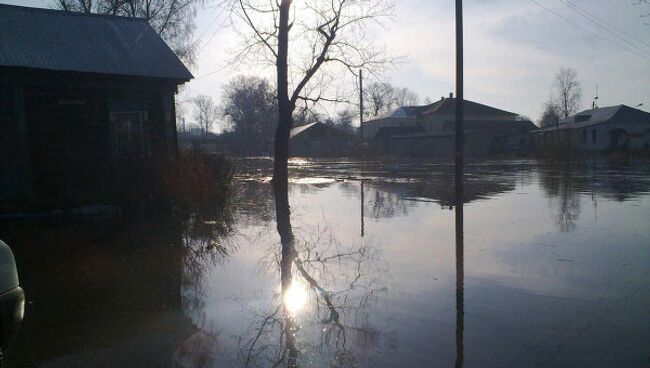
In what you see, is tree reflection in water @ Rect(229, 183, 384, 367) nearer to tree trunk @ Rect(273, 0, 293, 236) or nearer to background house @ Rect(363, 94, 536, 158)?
tree trunk @ Rect(273, 0, 293, 236)

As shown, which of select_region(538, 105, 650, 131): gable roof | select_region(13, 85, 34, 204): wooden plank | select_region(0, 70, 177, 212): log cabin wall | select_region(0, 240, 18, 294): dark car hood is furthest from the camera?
select_region(538, 105, 650, 131): gable roof

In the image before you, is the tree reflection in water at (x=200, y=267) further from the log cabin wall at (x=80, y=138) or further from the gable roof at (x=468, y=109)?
the gable roof at (x=468, y=109)

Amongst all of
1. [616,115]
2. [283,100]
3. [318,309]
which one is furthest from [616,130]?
[318,309]

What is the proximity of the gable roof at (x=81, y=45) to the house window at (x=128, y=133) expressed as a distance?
1.39m

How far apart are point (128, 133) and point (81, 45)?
9.29 feet

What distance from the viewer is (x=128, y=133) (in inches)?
606

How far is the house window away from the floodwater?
12.5ft

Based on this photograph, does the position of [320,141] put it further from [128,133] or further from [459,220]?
[459,220]

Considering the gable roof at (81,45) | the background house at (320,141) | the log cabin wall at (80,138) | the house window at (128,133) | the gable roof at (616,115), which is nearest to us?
the log cabin wall at (80,138)

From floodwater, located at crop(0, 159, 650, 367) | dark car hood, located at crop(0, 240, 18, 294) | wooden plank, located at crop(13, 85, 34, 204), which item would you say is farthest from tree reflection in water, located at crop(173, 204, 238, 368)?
wooden plank, located at crop(13, 85, 34, 204)

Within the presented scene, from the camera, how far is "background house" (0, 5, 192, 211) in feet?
43.9

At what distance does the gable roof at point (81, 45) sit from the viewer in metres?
13.8

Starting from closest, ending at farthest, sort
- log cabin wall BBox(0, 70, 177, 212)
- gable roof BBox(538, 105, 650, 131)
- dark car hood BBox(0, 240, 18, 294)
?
dark car hood BBox(0, 240, 18, 294) → log cabin wall BBox(0, 70, 177, 212) → gable roof BBox(538, 105, 650, 131)

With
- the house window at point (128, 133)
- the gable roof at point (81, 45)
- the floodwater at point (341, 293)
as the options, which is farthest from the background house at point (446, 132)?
the floodwater at point (341, 293)
